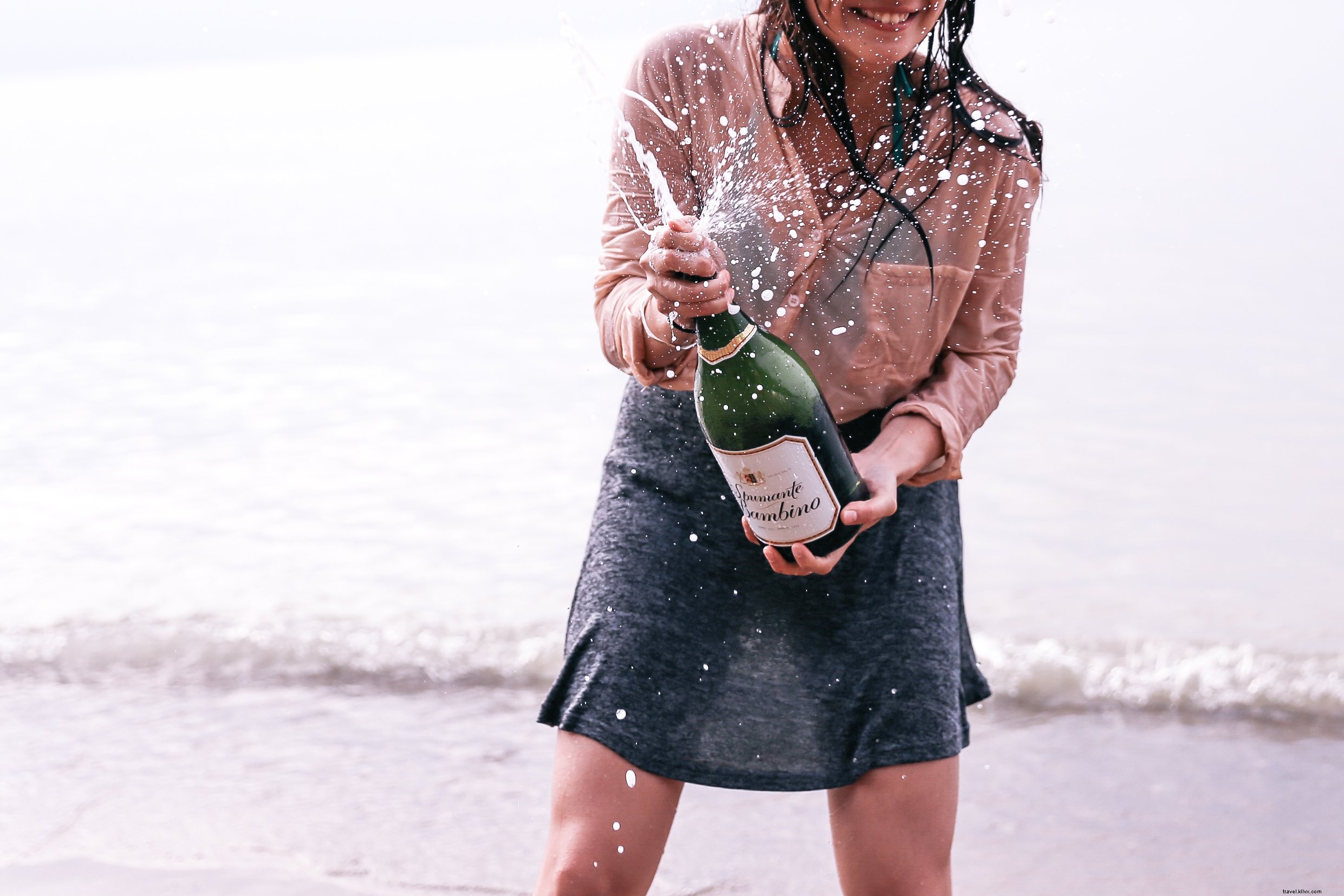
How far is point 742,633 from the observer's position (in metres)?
2.06

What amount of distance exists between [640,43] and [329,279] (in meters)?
8.13

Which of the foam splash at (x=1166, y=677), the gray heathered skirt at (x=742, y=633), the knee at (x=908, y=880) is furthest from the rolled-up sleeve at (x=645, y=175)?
the foam splash at (x=1166, y=677)

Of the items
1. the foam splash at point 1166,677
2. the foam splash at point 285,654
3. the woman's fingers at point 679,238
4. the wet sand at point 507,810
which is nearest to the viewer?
the woman's fingers at point 679,238

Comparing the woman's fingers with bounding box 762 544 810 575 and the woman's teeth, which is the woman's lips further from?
the woman's fingers with bounding box 762 544 810 575

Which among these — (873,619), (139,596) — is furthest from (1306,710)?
(139,596)

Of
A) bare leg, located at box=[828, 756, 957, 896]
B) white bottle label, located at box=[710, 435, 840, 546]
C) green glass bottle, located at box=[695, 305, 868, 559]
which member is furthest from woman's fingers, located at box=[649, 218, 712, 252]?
bare leg, located at box=[828, 756, 957, 896]

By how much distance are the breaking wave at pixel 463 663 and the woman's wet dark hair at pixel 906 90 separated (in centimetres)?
245

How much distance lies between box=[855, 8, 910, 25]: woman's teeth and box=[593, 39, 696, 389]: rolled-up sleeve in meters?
0.30

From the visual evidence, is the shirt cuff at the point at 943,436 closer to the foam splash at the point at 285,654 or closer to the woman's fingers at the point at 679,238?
the woman's fingers at the point at 679,238

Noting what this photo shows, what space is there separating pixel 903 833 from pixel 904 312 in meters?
0.77

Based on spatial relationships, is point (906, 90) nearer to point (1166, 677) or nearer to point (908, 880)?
point (908, 880)

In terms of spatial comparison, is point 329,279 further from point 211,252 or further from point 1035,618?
point 1035,618

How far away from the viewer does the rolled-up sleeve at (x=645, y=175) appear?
1913 mm

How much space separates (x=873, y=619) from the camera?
79.9 inches
